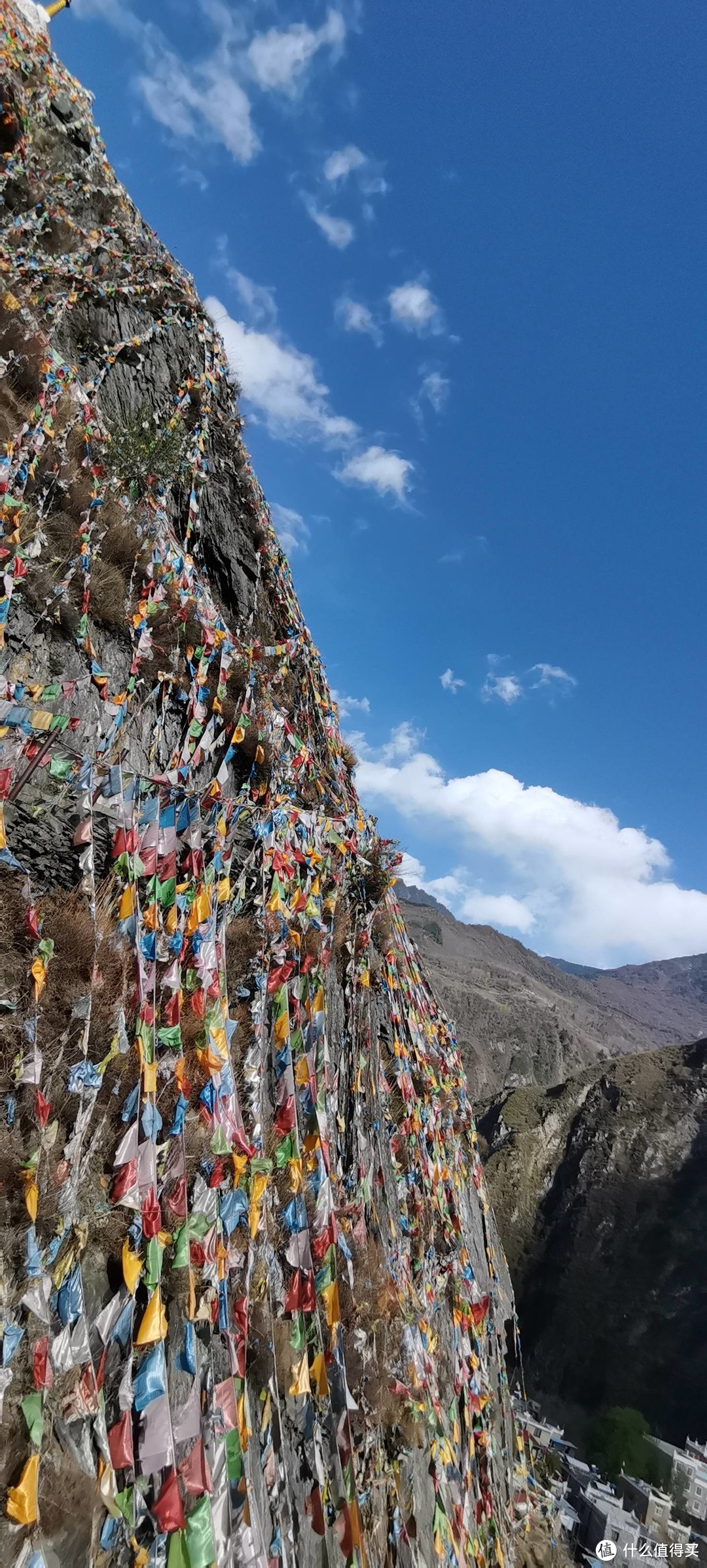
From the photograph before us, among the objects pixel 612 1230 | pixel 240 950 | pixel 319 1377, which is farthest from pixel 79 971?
pixel 612 1230

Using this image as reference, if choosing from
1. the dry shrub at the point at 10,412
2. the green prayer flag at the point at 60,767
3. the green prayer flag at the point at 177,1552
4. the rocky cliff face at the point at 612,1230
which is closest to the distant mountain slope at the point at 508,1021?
the rocky cliff face at the point at 612,1230

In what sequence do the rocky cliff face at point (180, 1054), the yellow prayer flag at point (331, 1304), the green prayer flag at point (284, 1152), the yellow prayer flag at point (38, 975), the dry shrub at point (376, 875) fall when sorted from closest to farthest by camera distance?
the rocky cliff face at point (180, 1054) → the yellow prayer flag at point (38, 975) → the yellow prayer flag at point (331, 1304) → the green prayer flag at point (284, 1152) → the dry shrub at point (376, 875)

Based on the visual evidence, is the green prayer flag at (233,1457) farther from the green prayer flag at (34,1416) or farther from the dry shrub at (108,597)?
the dry shrub at (108,597)

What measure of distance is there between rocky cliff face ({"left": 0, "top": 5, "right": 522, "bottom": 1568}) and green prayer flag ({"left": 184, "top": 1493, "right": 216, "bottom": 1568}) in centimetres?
1

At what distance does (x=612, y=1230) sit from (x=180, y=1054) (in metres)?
64.5

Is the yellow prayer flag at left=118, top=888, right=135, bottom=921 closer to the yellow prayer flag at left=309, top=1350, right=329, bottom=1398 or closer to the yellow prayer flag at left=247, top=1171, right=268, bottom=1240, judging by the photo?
the yellow prayer flag at left=247, top=1171, right=268, bottom=1240

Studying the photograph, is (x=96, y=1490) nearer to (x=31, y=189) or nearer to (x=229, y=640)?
(x=229, y=640)

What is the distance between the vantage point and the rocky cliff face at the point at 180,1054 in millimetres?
3205

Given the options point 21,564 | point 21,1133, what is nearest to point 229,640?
point 21,564

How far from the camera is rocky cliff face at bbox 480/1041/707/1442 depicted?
44375mm

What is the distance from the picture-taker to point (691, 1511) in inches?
1340

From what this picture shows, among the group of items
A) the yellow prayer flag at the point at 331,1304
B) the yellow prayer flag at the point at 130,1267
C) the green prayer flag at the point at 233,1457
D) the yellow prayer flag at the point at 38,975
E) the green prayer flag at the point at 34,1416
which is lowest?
the green prayer flag at the point at 233,1457

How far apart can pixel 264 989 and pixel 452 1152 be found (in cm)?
772

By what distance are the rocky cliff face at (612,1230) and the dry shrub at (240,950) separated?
58.5 m
